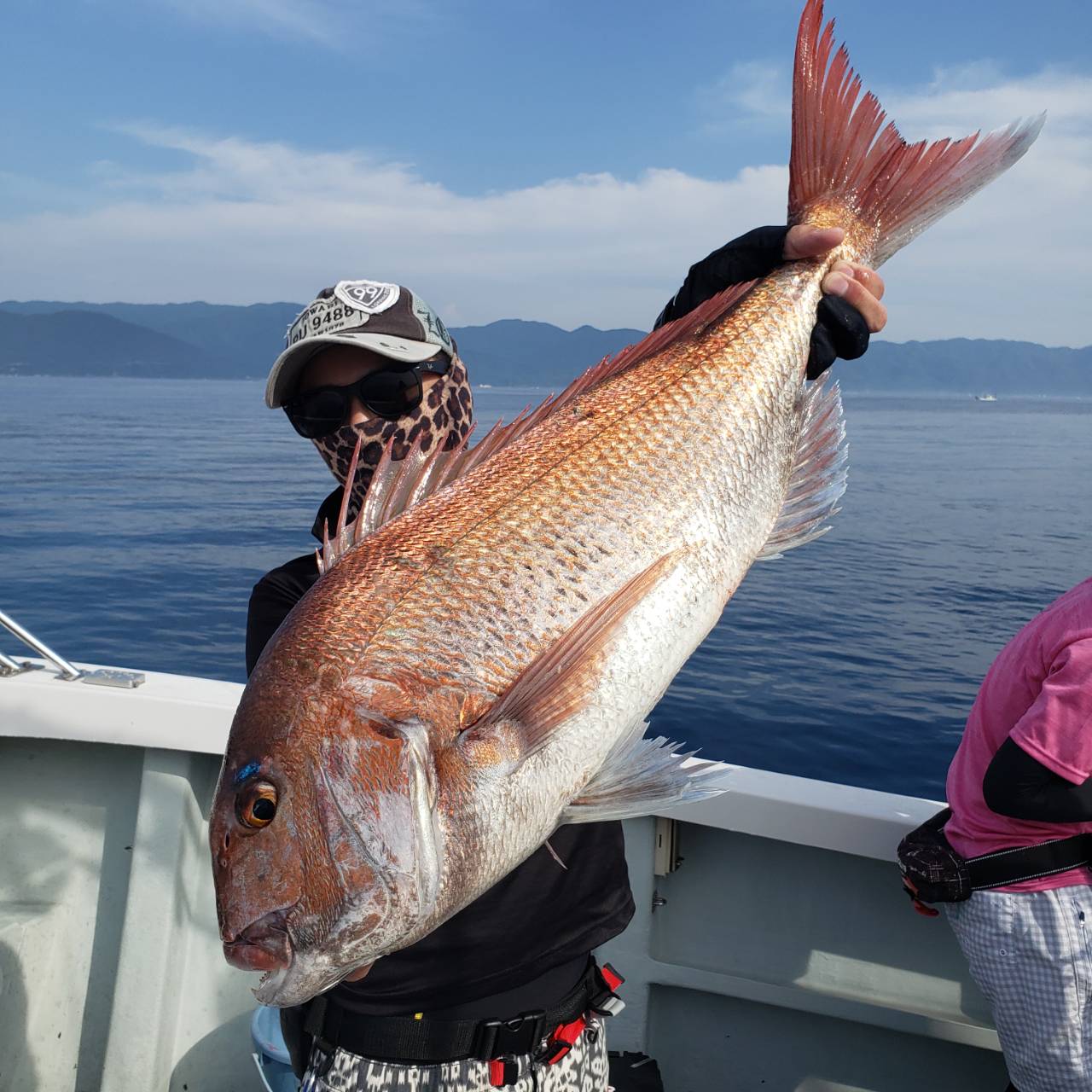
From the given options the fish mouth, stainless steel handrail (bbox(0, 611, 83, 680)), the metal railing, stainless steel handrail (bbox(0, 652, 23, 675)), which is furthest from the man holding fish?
stainless steel handrail (bbox(0, 652, 23, 675))

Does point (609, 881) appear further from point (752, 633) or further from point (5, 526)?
point (5, 526)

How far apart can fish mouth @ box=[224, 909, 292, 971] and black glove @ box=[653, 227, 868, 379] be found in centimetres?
138

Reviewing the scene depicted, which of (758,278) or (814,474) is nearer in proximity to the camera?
(814,474)

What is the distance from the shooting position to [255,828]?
50.6 inches

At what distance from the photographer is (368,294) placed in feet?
6.12

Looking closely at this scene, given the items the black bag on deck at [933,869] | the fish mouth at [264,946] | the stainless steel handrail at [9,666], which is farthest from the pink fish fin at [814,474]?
the stainless steel handrail at [9,666]

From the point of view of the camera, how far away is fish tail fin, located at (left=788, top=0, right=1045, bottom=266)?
1909 millimetres

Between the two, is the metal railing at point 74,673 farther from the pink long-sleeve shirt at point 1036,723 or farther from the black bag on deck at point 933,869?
the pink long-sleeve shirt at point 1036,723

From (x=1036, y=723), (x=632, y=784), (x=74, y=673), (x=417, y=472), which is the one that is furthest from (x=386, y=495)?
(x=74, y=673)

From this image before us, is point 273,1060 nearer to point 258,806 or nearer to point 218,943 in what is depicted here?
point 218,943

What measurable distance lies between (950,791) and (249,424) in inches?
1781

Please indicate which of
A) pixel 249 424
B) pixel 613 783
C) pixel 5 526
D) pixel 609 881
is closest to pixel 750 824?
pixel 609 881

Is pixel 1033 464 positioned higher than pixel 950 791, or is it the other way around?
pixel 1033 464

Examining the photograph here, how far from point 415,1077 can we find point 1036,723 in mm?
1613
